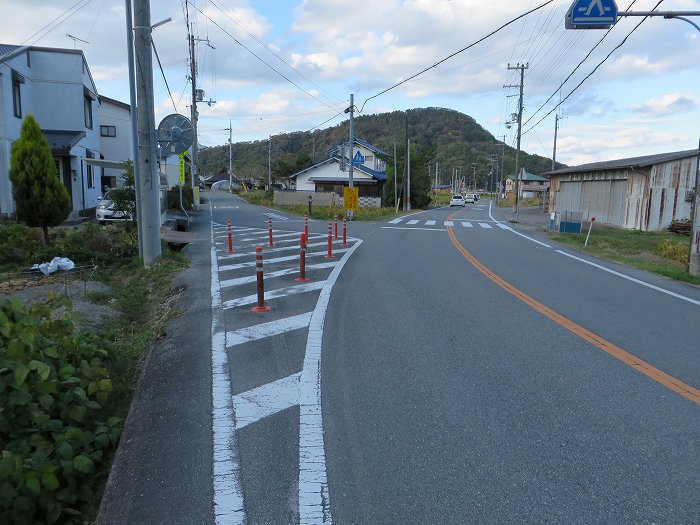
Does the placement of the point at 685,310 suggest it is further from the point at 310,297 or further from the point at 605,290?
the point at 310,297

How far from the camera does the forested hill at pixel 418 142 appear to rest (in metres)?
132

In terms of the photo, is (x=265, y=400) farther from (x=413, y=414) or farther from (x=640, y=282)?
(x=640, y=282)

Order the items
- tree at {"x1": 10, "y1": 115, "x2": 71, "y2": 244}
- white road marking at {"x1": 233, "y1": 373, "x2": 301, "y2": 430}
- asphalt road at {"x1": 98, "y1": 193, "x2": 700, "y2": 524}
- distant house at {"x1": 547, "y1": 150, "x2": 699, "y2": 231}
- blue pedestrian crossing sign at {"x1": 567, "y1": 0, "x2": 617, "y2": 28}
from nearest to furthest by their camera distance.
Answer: asphalt road at {"x1": 98, "y1": 193, "x2": 700, "y2": 524} → white road marking at {"x1": 233, "y1": 373, "x2": 301, "y2": 430} → blue pedestrian crossing sign at {"x1": 567, "y1": 0, "x2": 617, "y2": 28} → tree at {"x1": 10, "y1": 115, "x2": 71, "y2": 244} → distant house at {"x1": 547, "y1": 150, "x2": 699, "y2": 231}

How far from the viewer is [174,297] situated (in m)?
9.76

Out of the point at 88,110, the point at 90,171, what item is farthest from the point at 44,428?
the point at 90,171

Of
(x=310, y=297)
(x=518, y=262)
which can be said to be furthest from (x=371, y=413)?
(x=518, y=262)

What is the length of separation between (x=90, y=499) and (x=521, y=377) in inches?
156

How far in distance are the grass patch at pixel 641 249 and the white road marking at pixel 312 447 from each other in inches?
415

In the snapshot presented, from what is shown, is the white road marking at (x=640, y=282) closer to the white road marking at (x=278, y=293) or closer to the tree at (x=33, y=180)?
the white road marking at (x=278, y=293)

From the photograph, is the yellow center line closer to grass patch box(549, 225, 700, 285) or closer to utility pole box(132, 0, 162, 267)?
grass patch box(549, 225, 700, 285)

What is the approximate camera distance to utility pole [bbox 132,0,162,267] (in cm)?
1235

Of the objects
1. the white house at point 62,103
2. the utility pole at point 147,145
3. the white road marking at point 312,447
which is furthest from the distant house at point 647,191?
the white house at point 62,103

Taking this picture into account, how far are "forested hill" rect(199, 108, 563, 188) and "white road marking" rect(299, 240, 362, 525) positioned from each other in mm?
112877

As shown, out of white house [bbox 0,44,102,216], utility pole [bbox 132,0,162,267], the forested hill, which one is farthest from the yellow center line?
the forested hill
